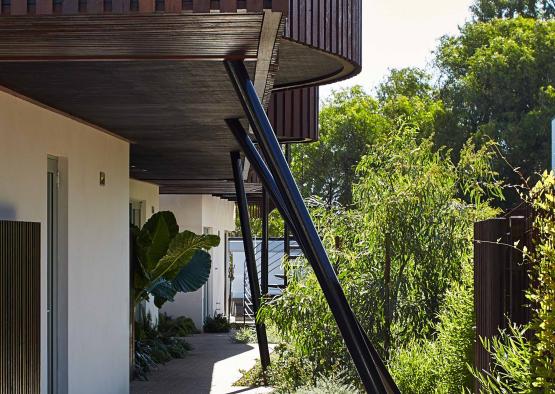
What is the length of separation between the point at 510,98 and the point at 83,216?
3533 cm

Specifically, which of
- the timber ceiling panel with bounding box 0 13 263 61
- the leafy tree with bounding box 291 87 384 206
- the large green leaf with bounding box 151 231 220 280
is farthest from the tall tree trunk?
the leafy tree with bounding box 291 87 384 206

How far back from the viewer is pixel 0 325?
805 centimetres

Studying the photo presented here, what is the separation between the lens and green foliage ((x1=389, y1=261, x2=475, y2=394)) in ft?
30.2

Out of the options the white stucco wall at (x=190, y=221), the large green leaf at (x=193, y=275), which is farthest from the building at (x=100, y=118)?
the white stucco wall at (x=190, y=221)

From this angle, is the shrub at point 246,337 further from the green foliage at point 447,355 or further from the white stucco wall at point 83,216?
the green foliage at point 447,355

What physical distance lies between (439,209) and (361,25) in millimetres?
2628

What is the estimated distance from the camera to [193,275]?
60.7 feet

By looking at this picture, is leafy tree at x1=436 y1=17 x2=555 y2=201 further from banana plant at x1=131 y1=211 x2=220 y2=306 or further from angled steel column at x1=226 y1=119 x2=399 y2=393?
angled steel column at x1=226 y1=119 x2=399 y2=393

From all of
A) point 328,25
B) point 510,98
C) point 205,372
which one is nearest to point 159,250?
point 205,372

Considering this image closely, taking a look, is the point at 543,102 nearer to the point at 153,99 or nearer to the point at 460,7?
the point at 460,7

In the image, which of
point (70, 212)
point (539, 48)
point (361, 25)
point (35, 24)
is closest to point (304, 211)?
point (35, 24)

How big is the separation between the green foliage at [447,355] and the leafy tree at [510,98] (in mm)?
32683

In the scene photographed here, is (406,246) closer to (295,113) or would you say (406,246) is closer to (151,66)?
(295,113)

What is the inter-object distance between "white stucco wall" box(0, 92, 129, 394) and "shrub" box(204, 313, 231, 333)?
13163 millimetres
